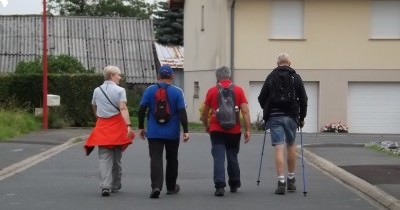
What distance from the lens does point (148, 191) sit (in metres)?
12.5

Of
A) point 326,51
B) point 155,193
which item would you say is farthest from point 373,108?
point 155,193

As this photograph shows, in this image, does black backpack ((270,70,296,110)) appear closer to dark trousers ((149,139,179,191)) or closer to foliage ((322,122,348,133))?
dark trousers ((149,139,179,191))

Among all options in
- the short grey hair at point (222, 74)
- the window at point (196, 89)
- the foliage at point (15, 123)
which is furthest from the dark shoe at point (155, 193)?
the window at point (196, 89)

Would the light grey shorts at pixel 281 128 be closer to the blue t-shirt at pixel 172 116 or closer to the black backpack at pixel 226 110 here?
the black backpack at pixel 226 110

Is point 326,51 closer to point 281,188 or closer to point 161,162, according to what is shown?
point 281,188

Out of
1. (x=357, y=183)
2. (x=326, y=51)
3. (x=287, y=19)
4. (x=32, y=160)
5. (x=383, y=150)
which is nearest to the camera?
(x=357, y=183)

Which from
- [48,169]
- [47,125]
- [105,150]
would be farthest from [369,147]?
[47,125]

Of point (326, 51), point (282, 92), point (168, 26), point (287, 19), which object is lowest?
point (282, 92)

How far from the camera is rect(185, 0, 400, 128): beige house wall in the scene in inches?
1334

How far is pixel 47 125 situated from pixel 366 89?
12734 millimetres

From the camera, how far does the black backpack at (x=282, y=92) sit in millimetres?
12156

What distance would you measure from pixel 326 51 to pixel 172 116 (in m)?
23.0

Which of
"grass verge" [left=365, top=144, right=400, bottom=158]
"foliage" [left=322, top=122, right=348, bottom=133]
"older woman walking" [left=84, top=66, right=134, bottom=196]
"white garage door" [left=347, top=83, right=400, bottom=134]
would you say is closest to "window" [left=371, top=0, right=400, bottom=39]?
"white garage door" [left=347, top=83, right=400, bottom=134]

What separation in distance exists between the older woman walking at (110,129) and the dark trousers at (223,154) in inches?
46.1
